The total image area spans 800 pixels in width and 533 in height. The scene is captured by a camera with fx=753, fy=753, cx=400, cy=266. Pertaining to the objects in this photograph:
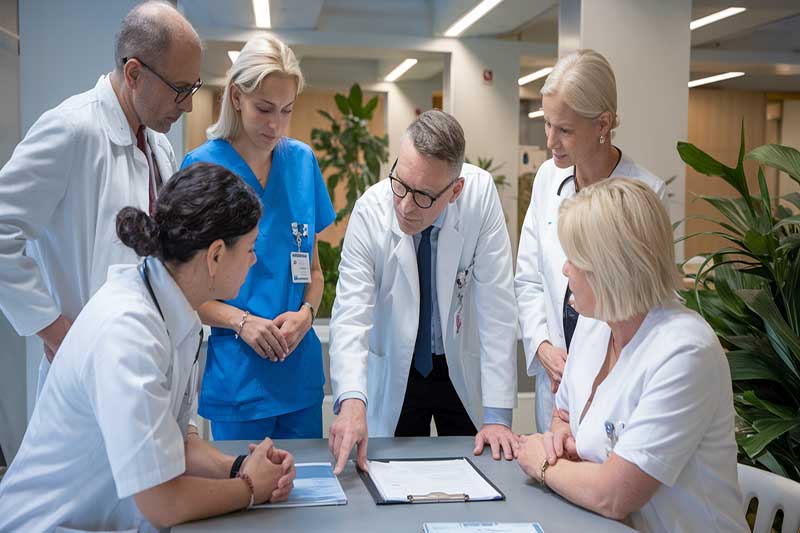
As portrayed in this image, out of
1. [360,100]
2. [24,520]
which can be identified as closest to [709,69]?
[360,100]

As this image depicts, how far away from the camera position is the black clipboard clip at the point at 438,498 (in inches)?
59.3

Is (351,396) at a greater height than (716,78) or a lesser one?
lesser

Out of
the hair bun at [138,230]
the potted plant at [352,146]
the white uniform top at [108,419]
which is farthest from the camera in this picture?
the potted plant at [352,146]

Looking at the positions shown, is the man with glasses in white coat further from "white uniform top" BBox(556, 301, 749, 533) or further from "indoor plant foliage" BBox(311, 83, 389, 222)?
"indoor plant foliage" BBox(311, 83, 389, 222)

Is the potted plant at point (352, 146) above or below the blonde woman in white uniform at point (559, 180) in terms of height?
above

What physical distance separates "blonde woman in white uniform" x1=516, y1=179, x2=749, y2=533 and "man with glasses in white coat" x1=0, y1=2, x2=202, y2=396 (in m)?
1.07

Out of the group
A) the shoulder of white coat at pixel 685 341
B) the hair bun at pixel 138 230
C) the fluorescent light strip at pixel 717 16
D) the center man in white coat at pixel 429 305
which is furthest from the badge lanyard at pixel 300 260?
the fluorescent light strip at pixel 717 16

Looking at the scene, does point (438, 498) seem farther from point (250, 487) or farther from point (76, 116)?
point (76, 116)

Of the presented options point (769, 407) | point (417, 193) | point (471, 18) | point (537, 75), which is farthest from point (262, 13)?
point (769, 407)

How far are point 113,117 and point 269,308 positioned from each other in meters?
0.64

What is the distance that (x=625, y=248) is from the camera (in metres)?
1.49

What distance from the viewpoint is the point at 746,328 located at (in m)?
2.29

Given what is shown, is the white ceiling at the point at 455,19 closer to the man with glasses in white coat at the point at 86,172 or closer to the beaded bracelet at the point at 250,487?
the man with glasses in white coat at the point at 86,172

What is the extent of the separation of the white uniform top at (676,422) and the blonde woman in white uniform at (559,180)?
566 mm
